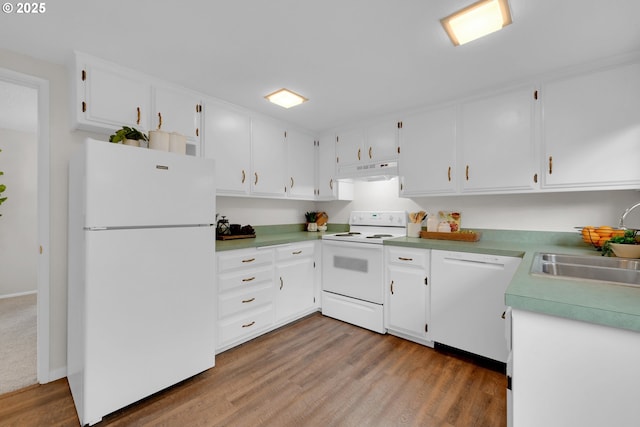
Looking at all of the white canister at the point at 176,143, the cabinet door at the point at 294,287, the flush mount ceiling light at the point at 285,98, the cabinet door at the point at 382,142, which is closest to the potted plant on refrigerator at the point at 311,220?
the cabinet door at the point at 294,287

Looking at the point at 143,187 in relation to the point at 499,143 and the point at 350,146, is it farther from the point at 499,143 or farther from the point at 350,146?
the point at 499,143

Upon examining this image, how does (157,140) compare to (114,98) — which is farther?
(114,98)

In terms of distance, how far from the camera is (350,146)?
129 inches

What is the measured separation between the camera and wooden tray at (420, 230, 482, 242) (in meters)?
2.45

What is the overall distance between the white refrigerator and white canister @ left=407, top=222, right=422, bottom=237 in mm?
1981

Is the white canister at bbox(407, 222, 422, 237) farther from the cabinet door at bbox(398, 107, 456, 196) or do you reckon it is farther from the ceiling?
the ceiling

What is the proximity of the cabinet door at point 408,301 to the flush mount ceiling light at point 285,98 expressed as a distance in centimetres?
178

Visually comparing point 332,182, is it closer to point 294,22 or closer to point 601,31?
point 294,22

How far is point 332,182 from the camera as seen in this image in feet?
11.4

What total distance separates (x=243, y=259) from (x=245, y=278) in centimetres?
17

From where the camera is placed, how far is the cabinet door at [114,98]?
1.86 meters

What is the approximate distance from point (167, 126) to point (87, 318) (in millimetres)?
1474

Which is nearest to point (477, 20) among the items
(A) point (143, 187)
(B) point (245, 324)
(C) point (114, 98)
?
(A) point (143, 187)

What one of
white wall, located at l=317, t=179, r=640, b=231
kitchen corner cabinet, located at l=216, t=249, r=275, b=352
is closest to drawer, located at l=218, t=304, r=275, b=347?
kitchen corner cabinet, located at l=216, t=249, r=275, b=352
